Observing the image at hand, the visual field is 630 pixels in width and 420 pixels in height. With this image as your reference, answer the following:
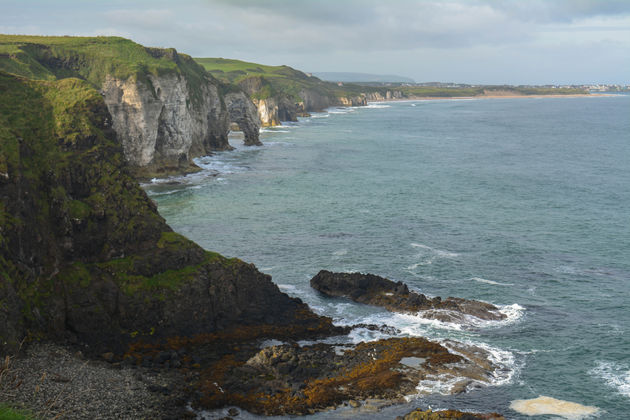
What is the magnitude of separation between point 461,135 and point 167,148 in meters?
107

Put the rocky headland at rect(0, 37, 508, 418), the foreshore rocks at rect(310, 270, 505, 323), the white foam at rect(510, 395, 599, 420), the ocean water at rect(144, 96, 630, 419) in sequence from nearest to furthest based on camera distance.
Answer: the white foam at rect(510, 395, 599, 420) → the rocky headland at rect(0, 37, 508, 418) → the ocean water at rect(144, 96, 630, 419) → the foreshore rocks at rect(310, 270, 505, 323)

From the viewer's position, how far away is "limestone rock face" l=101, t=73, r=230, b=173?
3821 inches

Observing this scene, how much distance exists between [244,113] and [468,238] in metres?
93.6

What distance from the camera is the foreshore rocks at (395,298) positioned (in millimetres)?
49344

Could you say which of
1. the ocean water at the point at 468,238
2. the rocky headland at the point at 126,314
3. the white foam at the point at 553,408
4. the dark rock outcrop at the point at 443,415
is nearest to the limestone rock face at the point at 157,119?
the ocean water at the point at 468,238

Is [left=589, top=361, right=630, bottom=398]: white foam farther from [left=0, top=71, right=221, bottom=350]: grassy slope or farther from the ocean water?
[left=0, top=71, right=221, bottom=350]: grassy slope

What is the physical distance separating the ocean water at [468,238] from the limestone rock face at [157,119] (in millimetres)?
5493

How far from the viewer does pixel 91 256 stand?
47.1 m

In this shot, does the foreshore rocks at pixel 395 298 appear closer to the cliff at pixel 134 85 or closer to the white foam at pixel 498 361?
the white foam at pixel 498 361

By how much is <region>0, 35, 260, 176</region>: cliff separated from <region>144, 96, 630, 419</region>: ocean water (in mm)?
6340

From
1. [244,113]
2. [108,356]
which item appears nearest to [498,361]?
[108,356]

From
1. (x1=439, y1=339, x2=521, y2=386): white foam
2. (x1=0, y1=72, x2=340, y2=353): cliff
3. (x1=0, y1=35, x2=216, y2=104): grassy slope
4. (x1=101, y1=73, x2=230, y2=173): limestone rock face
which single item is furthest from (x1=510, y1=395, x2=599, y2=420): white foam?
(x1=0, y1=35, x2=216, y2=104): grassy slope

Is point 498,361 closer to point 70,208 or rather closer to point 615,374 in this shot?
point 615,374

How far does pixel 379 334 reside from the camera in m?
46.2
